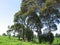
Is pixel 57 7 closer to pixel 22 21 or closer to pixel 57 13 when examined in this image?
pixel 57 13

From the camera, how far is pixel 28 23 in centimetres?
5441

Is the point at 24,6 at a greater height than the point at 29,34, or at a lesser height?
greater

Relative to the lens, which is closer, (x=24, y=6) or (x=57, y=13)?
(x=57, y=13)

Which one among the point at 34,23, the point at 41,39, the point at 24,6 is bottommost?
the point at 41,39

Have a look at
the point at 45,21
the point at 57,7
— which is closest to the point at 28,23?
the point at 45,21

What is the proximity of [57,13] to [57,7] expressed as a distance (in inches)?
103

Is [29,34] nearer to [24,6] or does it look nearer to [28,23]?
[28,23]

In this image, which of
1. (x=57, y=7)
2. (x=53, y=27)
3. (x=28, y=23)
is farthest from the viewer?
(x=28, y=23)

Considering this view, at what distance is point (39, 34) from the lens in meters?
52.1

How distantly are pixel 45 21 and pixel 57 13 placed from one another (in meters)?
3.33

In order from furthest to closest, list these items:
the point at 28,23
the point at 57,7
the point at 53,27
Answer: the point at 28,23, the point at 53,27, the point at 57,7

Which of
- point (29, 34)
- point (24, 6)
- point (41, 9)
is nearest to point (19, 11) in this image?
point (24, 6)

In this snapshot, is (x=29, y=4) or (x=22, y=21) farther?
(x=22, y=21)

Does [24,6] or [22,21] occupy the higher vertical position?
[24,6]
